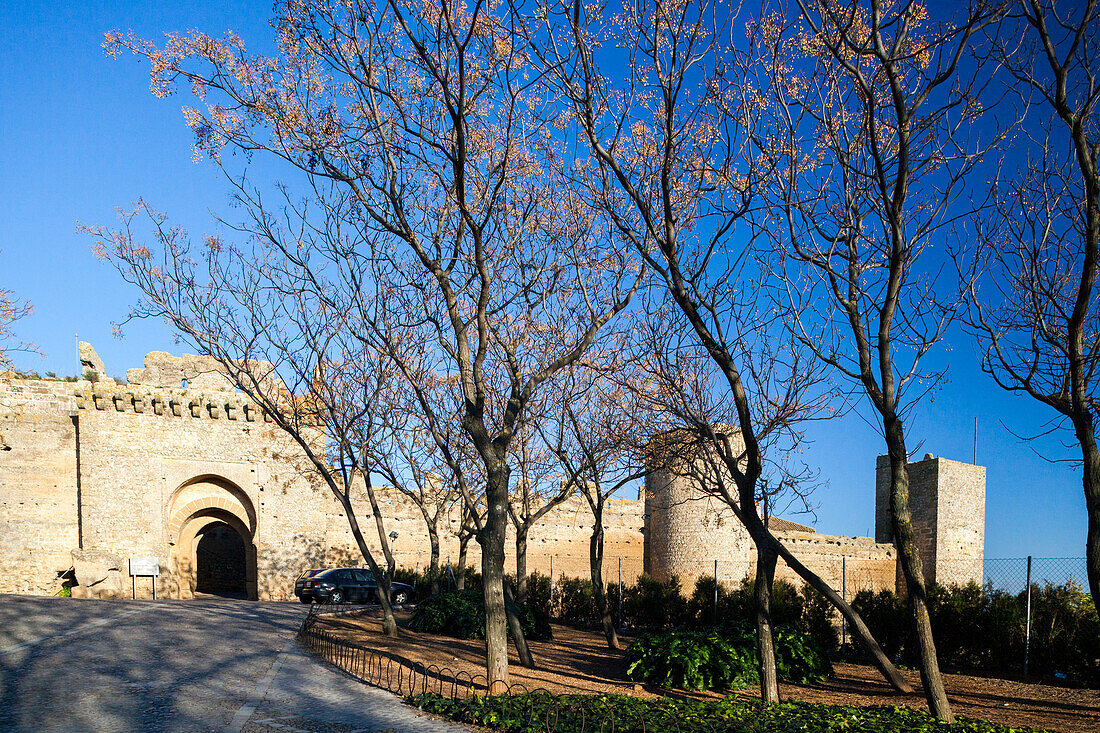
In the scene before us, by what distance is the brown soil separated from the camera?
8.76 m

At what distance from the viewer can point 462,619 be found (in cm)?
1450

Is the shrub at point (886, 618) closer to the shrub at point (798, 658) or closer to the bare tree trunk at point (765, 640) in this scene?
the shrub at point (798, 658)

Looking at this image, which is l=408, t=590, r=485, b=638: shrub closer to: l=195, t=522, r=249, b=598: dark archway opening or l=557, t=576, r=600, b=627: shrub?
l=557, t=576, r=600, b=627: shrub

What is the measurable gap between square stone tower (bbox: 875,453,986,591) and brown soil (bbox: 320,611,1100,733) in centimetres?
1613

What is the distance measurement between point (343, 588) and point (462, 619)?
9.19 meters

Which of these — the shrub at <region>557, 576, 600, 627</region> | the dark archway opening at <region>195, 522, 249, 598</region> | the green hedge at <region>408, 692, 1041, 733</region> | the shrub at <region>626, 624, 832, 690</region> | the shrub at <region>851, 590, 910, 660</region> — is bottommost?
the dark archway opening at <region>195, 522, 249, 598</region>

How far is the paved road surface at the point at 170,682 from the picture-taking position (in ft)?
22.7

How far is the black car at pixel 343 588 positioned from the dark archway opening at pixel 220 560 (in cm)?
812

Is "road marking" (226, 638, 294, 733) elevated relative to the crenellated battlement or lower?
lower

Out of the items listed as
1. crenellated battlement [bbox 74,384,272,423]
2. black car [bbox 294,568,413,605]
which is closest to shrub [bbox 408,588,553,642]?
black car [bbox 294,568,413,605]

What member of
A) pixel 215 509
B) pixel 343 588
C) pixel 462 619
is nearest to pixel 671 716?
pixel 462 619

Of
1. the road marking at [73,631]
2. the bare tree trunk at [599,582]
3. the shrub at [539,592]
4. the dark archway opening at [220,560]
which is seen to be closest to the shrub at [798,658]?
the bare tree trunk at [599,582]

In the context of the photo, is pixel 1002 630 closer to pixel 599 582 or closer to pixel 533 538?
pixel 599 582

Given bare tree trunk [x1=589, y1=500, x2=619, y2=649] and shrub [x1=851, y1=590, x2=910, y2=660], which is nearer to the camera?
shrub [x1=851, y1=590, x2=910, y2=660]
